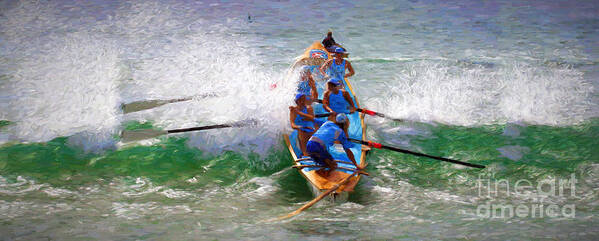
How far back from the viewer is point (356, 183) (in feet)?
25.3

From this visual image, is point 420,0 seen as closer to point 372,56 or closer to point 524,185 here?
point 372,56

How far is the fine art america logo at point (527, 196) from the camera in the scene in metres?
7.05

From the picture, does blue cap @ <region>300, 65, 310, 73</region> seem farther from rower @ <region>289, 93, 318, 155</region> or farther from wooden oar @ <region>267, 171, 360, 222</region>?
wooden oar @ <region>267, 171, 360, 222</region>

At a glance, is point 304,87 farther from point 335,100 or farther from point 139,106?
point 139,106

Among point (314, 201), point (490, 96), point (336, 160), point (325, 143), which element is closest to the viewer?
point (314, 201)

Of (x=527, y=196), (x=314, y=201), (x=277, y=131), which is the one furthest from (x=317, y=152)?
(x=527, y=196)

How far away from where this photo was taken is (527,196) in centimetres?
775

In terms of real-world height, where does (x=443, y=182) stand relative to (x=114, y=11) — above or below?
below

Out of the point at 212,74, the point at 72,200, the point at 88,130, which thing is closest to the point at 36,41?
the point at 212,74

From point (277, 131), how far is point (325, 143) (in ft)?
7.82

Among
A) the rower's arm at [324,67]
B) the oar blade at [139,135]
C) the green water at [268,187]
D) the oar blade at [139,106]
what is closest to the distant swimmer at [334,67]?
the rower's arm at [324,67]

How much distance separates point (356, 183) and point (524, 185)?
253 centimetres

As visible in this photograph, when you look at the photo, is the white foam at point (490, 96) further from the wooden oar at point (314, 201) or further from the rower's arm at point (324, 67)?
the wooden oar at point (314, 201)

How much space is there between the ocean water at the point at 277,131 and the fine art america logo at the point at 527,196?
0.04 m
